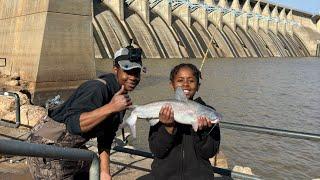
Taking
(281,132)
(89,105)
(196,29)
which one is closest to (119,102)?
(89,105)

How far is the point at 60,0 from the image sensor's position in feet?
38.4

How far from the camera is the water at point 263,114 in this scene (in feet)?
39.3

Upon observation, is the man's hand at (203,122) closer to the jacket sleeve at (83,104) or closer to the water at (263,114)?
the jacket sleeve at (83,104)

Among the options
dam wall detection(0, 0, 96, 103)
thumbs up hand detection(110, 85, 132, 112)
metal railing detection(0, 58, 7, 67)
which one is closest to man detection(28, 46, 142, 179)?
thumbs up hand detection(110, 85, 132, 112)

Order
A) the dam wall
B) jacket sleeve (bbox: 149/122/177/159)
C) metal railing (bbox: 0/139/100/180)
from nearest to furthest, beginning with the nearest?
1. metal railing (bbox: 0/139/100/180)
2. jacket sleeve (bbox: 149/122/177/159)
3. the dam wall

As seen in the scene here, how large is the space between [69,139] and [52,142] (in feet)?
0.39

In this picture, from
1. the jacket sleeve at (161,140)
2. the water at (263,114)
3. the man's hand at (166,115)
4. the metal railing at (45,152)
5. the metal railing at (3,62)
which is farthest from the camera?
the metal railing at (3,62)

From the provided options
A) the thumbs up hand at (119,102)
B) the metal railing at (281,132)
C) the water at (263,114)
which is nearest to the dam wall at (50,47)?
the water at (263,114)

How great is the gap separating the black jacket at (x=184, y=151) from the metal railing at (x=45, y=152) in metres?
0.69

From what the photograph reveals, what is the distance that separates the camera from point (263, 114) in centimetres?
1967

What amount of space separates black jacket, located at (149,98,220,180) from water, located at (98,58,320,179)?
825cm

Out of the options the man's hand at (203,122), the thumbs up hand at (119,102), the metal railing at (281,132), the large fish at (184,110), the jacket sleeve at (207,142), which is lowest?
the metal railing at (281,132)

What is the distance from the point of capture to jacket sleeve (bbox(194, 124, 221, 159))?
303 centimetres

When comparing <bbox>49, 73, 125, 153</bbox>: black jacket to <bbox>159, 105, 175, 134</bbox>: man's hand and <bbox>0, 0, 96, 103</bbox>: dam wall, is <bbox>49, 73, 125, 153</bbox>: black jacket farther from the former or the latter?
<bbox>0, 0, 96, 103</bbox>: dam wall
